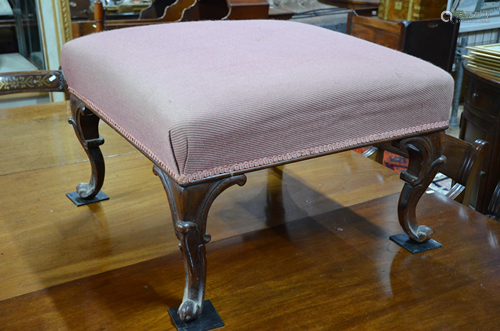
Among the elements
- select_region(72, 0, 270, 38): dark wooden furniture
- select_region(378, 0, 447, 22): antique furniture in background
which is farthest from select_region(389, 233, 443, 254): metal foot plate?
select_region(378, 0, 447, 22): antique furniture in background

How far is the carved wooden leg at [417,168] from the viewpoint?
2.62 ft

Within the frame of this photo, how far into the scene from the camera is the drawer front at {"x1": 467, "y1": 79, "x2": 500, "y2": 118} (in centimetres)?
136

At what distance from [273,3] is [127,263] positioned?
2.60 meters

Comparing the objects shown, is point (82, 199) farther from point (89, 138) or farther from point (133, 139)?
point (133, 139)

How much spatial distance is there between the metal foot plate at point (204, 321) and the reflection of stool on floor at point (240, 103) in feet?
0.06

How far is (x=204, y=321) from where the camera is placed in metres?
0.70

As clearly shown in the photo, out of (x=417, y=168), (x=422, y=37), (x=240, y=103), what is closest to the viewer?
(x=240, y=103)

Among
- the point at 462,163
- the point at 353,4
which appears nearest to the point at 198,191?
the point at 462,163

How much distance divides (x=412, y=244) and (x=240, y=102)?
0.50 m

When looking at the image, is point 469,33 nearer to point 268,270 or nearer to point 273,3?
point 273,3

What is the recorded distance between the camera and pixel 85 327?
704mm

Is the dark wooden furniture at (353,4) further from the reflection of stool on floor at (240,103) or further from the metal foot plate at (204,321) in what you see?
the metal foot plate at (204,321)

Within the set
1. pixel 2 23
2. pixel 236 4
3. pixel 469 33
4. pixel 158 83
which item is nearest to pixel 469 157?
pixel 158 83

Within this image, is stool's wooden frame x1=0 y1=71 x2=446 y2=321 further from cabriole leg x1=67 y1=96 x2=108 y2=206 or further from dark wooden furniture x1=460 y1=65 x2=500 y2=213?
dark wooden furniture x1=460 y1=65 x2=500 y2=213
